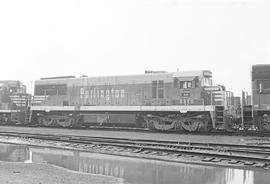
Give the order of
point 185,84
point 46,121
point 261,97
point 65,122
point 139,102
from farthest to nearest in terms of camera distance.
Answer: point 46,121, point 65,122, point 139,102, point 185,84, point 261,97

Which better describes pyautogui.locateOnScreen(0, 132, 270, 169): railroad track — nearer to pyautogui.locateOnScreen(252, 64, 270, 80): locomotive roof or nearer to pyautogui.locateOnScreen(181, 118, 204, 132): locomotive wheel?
pyautogui.locateOnScreen(181, 118, 204, 132): locomotive wheel

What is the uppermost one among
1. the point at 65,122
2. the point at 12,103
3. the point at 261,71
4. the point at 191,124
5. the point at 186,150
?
the point at 261,71

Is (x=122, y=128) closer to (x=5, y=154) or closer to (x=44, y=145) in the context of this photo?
(x=44, y=145)

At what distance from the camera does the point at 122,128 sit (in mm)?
20812

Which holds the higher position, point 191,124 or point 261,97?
point 261,97

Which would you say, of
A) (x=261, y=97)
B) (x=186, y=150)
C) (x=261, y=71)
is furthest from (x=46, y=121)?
(x=186, y=150)

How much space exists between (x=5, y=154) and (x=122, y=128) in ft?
34.9

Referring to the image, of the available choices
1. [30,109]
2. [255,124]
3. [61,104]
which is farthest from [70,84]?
[255,124]

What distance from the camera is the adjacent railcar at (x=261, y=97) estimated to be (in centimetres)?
1609

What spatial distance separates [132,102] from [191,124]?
13.7 feet

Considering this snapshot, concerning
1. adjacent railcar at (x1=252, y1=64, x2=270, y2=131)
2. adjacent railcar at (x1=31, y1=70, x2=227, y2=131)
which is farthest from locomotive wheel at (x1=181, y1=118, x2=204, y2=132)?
adjacent railcar at (x1=252, y1=64, x2=270, y2=131)

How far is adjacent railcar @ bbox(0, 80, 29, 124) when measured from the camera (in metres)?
24.6

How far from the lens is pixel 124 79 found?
21.4 meters

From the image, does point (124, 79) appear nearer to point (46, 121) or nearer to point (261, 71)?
point (46, 121)
